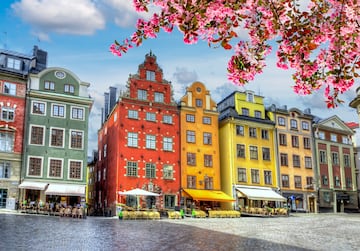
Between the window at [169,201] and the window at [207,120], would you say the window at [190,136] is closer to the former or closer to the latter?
the window at [207,120]

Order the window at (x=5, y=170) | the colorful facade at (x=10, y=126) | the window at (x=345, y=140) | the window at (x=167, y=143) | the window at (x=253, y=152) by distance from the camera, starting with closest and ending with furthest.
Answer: the colorful facade at (x=10, y=126) → the window at (x=5, y=170) → the window at (x=167, y=143) → the window at (x=253, y=152) → the window at (x=345, y=140)

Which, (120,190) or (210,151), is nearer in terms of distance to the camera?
(120,190)

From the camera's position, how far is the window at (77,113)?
132 ft

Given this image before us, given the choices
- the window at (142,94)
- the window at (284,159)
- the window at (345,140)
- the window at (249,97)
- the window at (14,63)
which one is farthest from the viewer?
the window at (345,140)

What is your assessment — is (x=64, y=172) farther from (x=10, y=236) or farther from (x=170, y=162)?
(x=10, y=236)

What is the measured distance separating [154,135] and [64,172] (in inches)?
380

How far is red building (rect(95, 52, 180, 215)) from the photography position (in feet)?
133

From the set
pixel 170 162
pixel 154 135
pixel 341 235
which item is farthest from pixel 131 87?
pixel 341 235

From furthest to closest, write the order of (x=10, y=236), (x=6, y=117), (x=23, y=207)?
(x=6, y=117), (x=23, y=207), (x=10, y=236)

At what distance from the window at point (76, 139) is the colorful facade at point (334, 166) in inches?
1147

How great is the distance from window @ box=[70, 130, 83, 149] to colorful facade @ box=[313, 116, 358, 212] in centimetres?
2914

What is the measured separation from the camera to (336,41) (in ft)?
18.7

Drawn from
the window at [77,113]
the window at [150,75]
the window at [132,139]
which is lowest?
the window at [132,139]

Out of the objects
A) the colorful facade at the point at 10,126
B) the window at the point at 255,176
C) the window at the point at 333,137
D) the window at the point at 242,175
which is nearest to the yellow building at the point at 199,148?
the window at the point at 242,175
